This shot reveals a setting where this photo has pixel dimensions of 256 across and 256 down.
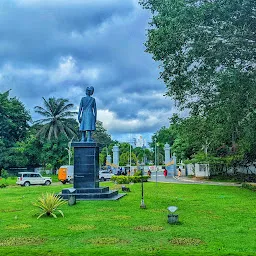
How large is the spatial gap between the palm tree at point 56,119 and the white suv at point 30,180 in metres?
14.9

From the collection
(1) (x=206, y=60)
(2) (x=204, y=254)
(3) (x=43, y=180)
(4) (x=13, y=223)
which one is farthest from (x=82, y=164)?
(3) (x=43, y=180)

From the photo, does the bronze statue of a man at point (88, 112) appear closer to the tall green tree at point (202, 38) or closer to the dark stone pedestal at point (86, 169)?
the dark stone pedestal at point (86, 169)

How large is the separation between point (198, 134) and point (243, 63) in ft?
23.1

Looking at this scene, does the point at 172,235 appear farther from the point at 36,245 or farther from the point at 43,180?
the point at 43,180

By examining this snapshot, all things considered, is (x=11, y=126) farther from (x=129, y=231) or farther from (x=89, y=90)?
(x=129, y=231)

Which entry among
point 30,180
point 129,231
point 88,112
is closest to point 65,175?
point 30,180

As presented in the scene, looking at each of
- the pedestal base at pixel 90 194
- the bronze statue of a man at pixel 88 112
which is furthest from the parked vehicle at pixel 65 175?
the pedestal base at pixel 90 194

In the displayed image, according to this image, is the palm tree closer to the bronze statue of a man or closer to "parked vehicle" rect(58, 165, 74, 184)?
"parked vehicle" rect(58, 165, 74, 184)

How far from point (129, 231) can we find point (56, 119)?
39.3m

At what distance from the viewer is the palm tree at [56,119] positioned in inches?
1761

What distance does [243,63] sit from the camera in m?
14.9

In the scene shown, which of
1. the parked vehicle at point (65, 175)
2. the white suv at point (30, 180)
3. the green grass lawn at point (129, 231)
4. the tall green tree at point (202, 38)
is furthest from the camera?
the parked vehicle at point (65, 175)

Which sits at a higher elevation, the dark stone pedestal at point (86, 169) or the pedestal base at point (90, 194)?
the dark stone pedestal at point (86, 169)

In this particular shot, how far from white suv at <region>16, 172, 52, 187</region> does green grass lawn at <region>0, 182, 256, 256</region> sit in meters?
16.8
